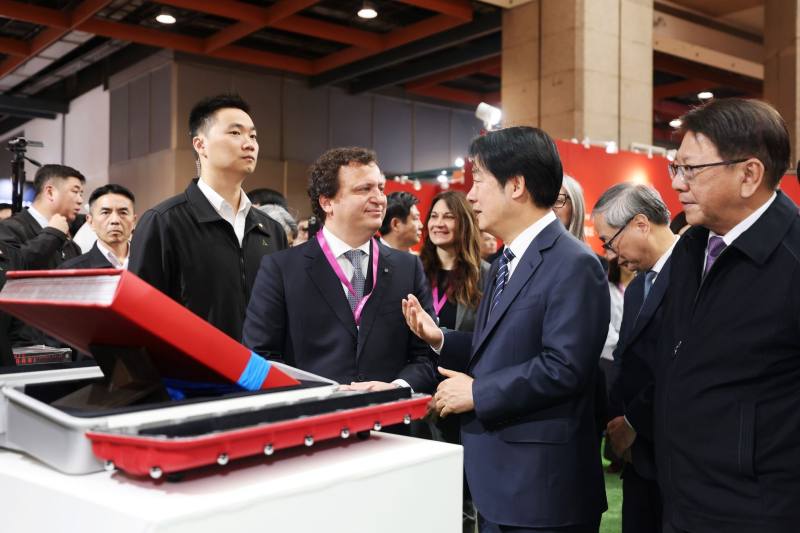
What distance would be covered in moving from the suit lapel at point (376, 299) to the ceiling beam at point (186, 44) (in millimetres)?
9715

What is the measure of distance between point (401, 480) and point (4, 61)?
14.0m

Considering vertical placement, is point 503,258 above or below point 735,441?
Answer: above

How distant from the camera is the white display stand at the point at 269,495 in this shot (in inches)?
28.1

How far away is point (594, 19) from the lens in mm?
8859

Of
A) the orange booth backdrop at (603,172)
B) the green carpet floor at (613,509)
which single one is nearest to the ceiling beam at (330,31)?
the orange booth backdrop at (603,172)

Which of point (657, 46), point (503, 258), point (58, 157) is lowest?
point (503, 258)

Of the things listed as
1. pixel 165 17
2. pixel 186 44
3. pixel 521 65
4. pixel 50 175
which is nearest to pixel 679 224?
pixel 50 175

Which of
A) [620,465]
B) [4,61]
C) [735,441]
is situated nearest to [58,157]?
[4,61]

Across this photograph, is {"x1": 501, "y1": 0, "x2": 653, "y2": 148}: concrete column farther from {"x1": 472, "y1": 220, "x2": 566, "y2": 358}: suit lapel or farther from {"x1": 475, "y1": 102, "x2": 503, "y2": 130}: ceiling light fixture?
{"x1": 472, "y1": 220, "x2": 566, "y2": 358}: suit lapel

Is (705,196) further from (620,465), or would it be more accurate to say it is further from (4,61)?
(4,61)

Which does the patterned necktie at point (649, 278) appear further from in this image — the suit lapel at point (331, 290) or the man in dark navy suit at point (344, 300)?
the suit lapel at point (331, 290)

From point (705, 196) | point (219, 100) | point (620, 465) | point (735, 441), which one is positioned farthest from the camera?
point (620, 465)

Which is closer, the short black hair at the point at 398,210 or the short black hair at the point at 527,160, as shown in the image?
the short black hair at the point at 527,160

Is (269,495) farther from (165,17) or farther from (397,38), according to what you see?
(397,38)
